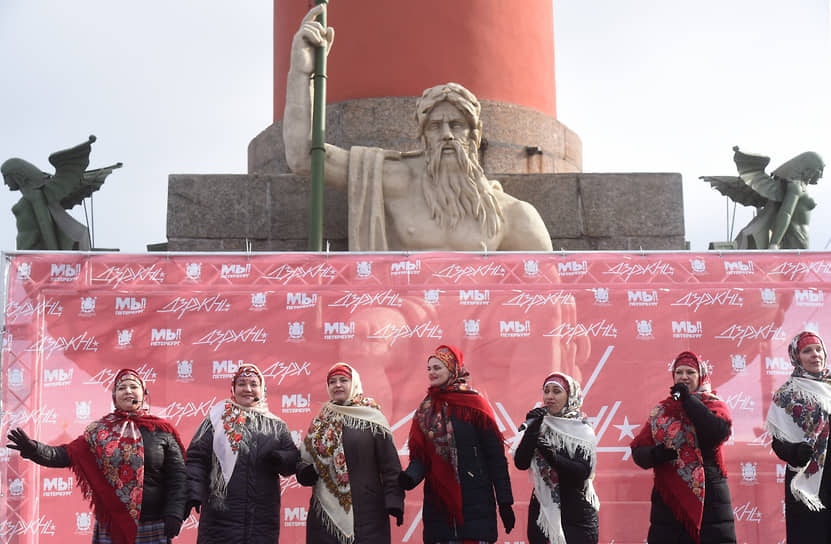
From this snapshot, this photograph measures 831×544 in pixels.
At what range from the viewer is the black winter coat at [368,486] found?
18.2 ft

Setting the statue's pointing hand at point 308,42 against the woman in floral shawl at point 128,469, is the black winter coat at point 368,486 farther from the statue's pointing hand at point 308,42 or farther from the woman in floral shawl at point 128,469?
the statue's pointing hand at point 308,42

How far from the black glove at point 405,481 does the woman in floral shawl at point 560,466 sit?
0.62 meters

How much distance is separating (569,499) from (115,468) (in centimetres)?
251

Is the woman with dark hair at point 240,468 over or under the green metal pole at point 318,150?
under

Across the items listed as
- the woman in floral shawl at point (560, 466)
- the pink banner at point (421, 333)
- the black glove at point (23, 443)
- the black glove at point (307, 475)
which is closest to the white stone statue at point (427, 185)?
the pink banner at point (421, 333)

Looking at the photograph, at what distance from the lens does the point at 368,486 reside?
222 inches

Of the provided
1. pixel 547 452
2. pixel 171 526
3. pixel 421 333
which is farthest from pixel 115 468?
pixel 547 452

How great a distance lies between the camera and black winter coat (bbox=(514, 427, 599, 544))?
5.68 m

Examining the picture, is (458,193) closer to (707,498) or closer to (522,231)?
(522,231)

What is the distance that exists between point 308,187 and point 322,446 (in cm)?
409

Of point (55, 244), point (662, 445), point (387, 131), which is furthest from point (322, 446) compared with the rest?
point (387, 131)

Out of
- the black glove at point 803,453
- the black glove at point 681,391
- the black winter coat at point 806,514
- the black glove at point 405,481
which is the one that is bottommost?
the black winter coat at point 806,514

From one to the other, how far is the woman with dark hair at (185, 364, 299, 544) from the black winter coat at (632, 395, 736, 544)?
2.08 m

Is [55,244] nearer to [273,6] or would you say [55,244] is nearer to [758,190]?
[273,6]
